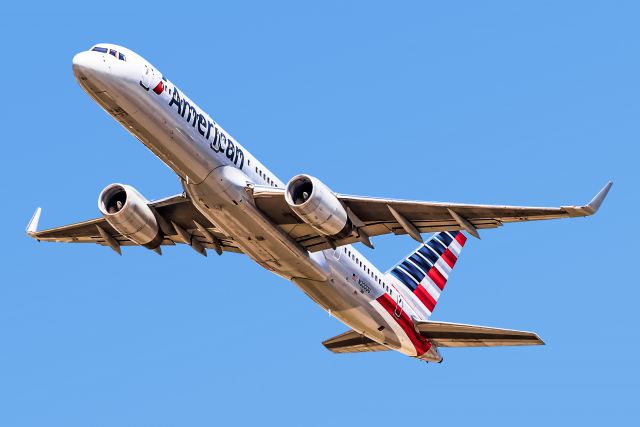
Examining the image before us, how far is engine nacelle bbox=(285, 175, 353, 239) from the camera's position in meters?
39.0

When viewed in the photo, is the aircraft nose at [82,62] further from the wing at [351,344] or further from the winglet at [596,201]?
the wing at [351,344]

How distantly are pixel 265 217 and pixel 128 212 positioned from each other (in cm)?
582

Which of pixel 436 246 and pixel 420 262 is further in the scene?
pixel 436 246

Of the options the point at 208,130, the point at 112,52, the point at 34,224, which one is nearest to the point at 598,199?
the point at 208,130

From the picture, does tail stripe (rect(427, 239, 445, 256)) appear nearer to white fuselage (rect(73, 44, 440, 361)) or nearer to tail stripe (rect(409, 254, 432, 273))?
tail stripe (rect(409, 254, 432, 273))

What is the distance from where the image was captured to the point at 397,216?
40250 millimetres

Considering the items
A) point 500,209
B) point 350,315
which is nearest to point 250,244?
point 350,315

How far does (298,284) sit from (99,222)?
9.08 metres

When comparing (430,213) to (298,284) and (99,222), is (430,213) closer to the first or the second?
(298,284)

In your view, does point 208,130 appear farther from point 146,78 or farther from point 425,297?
point 425,297

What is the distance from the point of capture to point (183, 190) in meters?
41.5

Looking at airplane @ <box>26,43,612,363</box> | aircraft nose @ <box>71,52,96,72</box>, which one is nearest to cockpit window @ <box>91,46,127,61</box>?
airplane @ <box>26,43,612,363</box>

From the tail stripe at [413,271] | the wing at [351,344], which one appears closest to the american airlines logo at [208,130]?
the wing at [351,344]

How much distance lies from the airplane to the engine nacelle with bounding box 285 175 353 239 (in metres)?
0.04
